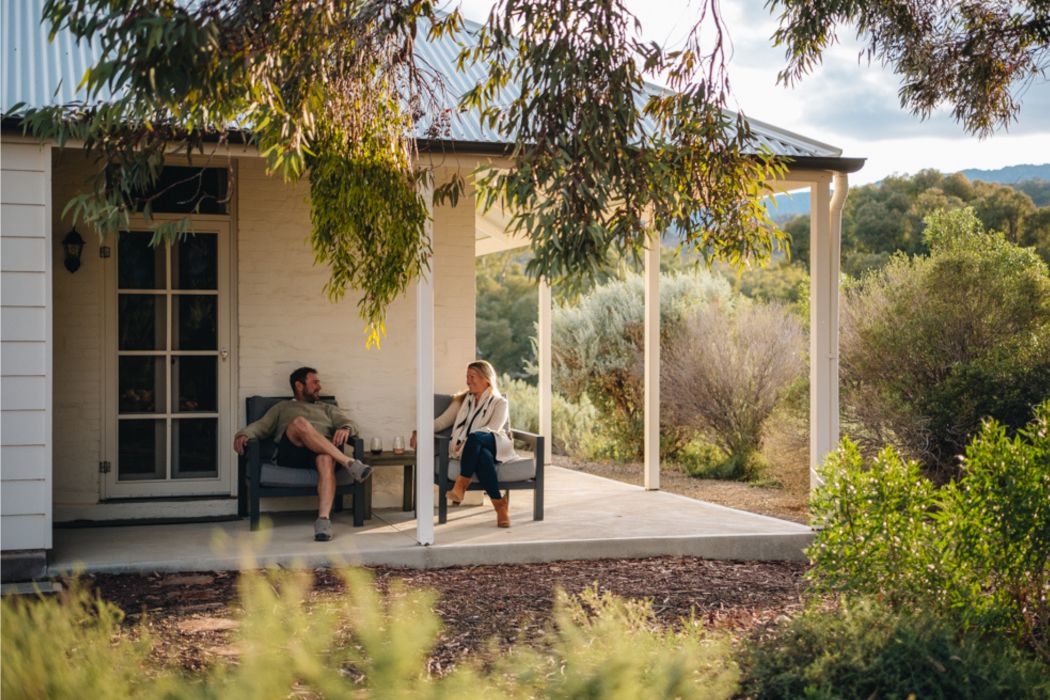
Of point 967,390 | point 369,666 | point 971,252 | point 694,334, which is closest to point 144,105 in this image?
point 369,666

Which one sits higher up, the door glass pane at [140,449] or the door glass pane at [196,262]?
the door glass pane at [196,262]

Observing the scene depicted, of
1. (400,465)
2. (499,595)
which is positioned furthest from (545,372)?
(499,595)

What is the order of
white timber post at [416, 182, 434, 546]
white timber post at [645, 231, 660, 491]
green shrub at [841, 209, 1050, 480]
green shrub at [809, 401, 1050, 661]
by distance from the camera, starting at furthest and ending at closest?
green shrub at [841, 209, 1050, 480]
white timber post at [645, 231, 660, 491]
white timber post at [416, 182, 434, 546]
green shrub at [809, 401, 1050, 661]

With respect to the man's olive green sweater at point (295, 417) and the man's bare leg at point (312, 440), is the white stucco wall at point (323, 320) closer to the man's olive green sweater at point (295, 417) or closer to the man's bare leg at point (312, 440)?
the man's olive green sweater at point (295, 417)

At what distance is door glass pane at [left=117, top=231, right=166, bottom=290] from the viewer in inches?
306

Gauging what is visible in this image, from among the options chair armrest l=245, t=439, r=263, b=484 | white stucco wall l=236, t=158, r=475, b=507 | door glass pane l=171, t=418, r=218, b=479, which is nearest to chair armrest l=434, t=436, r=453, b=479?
white stucco wall l=236, t=158, r=475, b=507

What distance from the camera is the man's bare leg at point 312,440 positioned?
7137 millimetres

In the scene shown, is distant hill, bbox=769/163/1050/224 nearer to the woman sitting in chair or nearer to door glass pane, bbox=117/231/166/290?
the woman sitting in chair

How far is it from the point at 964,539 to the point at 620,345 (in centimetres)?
1009

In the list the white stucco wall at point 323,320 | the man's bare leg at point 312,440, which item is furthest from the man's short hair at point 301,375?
the man's bare leg at point 312,440

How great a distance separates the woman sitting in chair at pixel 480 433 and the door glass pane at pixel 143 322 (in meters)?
2.07

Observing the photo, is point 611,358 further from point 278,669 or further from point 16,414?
point 278,669

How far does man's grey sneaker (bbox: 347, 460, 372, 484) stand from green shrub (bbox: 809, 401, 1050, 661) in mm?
3410

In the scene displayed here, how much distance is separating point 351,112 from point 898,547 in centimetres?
305
